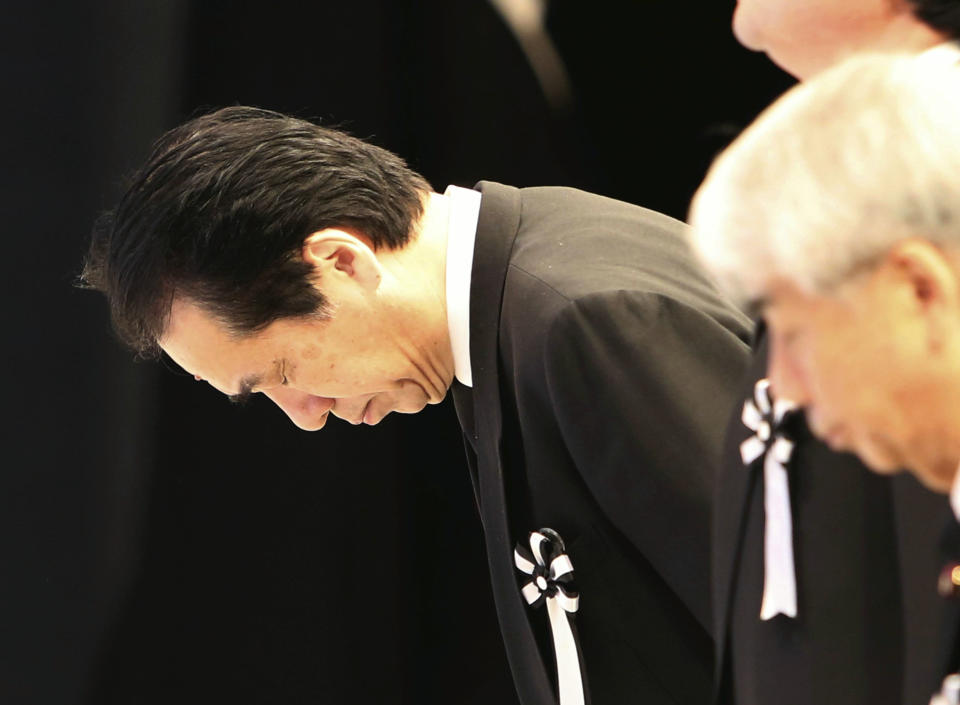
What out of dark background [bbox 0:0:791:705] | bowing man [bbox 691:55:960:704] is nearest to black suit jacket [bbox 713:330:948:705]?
bowing man [bbox 691:55:960:704]

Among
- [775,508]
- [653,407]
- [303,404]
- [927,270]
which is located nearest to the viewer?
[927,270]

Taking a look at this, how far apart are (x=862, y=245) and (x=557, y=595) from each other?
699 mm

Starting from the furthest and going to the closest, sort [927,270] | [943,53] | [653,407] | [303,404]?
[303,404] → [653,407] → [943,53] → [927,270]

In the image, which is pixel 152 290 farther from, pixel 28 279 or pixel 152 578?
pixel 152 578

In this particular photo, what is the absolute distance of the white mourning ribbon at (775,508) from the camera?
100 centimetres

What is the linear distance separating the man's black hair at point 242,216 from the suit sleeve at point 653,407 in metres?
0.28

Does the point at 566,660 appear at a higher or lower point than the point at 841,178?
lower

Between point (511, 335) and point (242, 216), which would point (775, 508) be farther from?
point (242, 216)

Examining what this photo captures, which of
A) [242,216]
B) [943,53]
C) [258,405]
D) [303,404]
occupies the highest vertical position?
[943,53]

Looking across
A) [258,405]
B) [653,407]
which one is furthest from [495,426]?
[258,405]

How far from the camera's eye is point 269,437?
2305 mm

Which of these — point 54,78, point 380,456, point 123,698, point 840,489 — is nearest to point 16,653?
point 123,698

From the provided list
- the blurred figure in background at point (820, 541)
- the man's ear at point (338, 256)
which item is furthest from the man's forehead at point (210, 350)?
the blurred figure in background at point (820, 541)

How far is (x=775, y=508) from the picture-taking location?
1.01 metres
